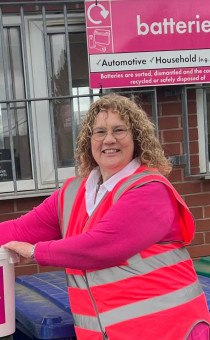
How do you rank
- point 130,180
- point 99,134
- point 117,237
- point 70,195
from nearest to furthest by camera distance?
point 117,237, point 130,180, point 99,134, point 70,195

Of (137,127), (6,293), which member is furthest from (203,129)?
(6,293)

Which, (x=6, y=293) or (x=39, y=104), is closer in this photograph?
(x=6, y=293)

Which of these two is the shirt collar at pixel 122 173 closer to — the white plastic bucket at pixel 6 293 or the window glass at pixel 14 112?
the white plastic bucket at pixel 6 293

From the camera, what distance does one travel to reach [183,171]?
13.0 feet

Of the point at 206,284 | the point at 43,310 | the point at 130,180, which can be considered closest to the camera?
the point at 130,180

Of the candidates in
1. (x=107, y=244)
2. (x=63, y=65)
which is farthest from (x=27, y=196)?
(x=107, y=244)

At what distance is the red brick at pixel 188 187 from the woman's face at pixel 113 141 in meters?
1.74

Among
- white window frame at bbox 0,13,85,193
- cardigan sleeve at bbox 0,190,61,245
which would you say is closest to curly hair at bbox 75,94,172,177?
cardigan sleeve at bbox 0,190,61,245

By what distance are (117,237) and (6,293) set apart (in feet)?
1.63

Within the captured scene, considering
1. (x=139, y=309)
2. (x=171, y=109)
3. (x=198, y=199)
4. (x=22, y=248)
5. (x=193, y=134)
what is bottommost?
(x=139, y=309)

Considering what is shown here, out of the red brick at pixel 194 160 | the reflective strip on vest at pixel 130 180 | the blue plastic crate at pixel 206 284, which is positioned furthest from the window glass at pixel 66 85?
the reflective strip on vest at pixel 130 180

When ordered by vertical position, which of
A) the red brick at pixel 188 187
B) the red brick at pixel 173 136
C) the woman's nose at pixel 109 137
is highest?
→ the woman's nose at pixel 109 137

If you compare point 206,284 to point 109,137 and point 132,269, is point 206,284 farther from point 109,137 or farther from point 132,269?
point 109,137

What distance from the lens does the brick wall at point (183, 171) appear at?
3.92m
